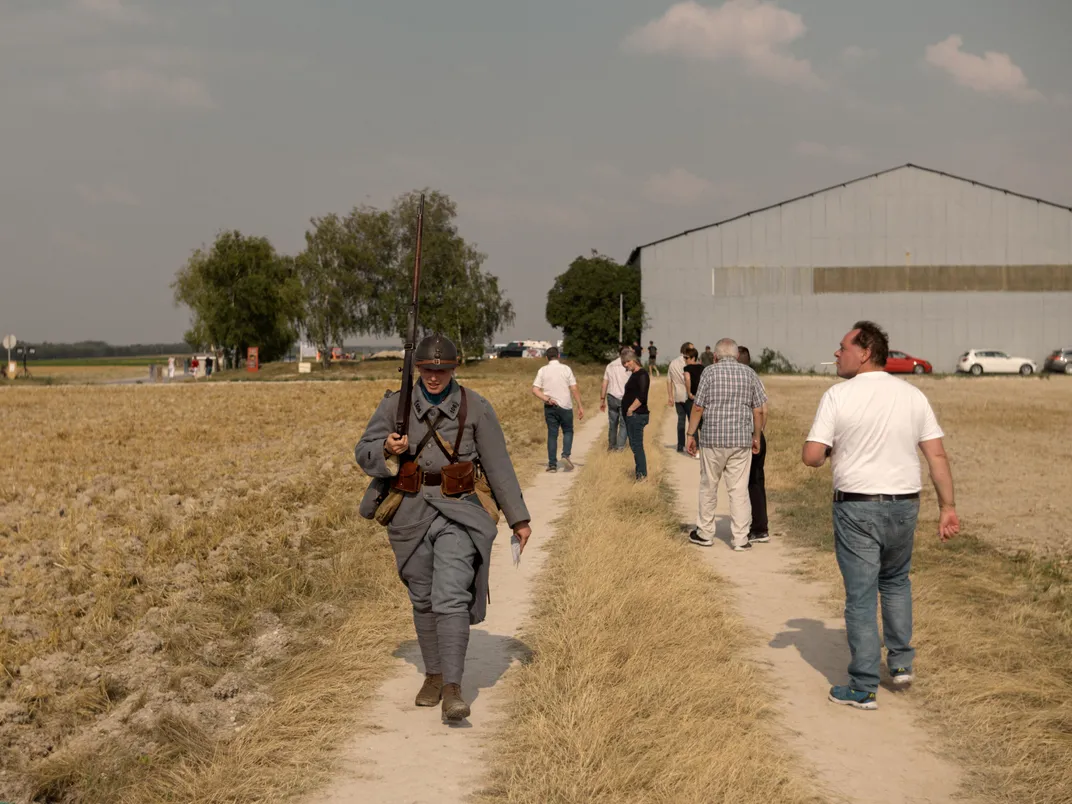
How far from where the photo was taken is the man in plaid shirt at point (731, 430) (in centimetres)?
998

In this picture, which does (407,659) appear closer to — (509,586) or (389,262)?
(509,586)

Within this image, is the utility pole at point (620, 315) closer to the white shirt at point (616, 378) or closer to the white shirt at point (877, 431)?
the white shirt at point (616, 378)

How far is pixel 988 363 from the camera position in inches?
2411

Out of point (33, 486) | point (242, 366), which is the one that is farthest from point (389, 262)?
point (33, 486)

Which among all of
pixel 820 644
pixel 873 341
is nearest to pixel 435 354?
pixel 873 341

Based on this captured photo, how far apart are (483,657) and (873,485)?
249 centimetres

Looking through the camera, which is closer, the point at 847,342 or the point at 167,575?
the point at 847,342

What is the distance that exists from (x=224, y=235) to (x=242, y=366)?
13657mm

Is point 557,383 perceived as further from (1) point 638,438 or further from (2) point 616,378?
(1) point 638,438

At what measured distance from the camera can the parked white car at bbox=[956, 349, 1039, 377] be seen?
200 ft

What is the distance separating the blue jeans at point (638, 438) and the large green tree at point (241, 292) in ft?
219

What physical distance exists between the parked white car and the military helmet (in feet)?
199

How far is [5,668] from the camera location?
5988 mm

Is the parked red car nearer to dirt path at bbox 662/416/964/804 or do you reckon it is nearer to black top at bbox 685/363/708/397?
black top at bbox 685/363/708/397
